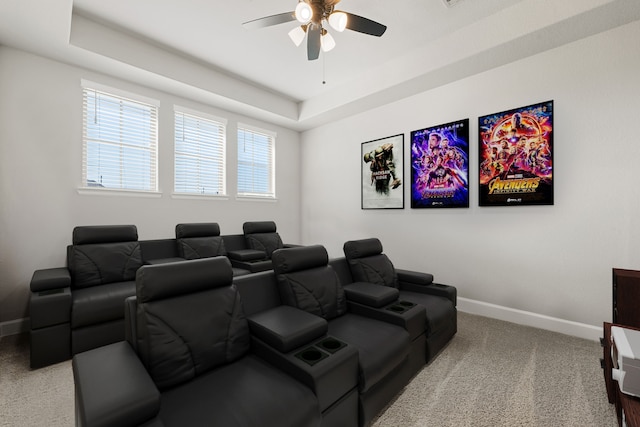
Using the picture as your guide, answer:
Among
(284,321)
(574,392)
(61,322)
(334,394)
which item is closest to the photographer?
(334,394)

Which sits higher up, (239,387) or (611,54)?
(611,54)

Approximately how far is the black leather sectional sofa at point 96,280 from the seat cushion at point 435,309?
80.9 inches

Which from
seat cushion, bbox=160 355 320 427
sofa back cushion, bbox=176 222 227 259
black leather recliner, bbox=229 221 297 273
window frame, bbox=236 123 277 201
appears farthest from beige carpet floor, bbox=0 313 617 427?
window frame, bbox=236 123 277 201

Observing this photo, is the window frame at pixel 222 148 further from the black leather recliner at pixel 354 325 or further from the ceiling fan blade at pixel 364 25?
the ceiling fan blade at pixel 364 25

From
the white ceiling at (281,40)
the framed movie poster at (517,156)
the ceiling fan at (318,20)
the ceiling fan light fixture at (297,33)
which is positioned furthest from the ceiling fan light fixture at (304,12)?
the framed movie poster at (517,156)

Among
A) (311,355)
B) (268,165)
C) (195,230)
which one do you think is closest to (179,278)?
(311,355)

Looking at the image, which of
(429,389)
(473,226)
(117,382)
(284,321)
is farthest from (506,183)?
(117,382)

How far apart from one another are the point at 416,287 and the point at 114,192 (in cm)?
410

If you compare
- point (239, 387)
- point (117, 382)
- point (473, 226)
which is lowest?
point (239, 387)

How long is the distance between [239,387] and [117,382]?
0.50m

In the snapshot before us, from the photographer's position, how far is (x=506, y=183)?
3232 millimetres

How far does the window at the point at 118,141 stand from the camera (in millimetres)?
3584

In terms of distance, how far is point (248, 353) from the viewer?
165cm

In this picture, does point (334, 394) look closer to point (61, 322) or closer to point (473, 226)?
point (61, 322)
